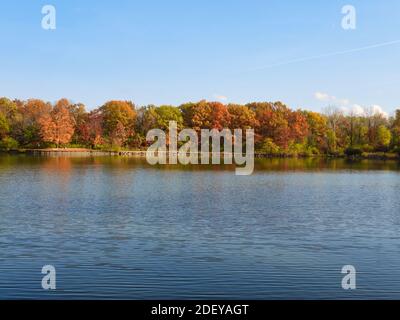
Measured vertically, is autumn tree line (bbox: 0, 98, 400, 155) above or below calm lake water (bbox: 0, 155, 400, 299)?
above

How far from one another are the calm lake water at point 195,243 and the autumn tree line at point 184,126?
207 ft

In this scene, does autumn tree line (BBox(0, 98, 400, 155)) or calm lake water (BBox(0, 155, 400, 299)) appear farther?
autumn tree line (BBox(0, 98, 400, 155))

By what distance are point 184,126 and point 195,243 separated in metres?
78.9

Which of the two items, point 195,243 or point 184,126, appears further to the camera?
point 184,126

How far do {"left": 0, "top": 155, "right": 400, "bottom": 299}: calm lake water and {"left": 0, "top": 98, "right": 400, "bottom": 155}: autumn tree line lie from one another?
63133 mm

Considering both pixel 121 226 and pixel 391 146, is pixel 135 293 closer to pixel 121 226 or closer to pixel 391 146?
pixel 121 226

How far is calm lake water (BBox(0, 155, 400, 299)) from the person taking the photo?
36.2 feet

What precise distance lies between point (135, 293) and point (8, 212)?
1121 centimetres

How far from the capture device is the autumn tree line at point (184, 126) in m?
88.4

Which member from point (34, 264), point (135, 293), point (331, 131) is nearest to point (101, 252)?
point (34, 264)

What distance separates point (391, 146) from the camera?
88875 mm

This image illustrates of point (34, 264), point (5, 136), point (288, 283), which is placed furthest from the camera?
point (5, 136)

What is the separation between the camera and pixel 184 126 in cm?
9356

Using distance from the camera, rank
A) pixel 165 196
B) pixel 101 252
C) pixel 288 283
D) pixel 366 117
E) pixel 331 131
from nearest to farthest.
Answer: pixel 288 283 < pixel 101 252 < pixel 165 196 < pixel 331 131 < pixel 366 117
